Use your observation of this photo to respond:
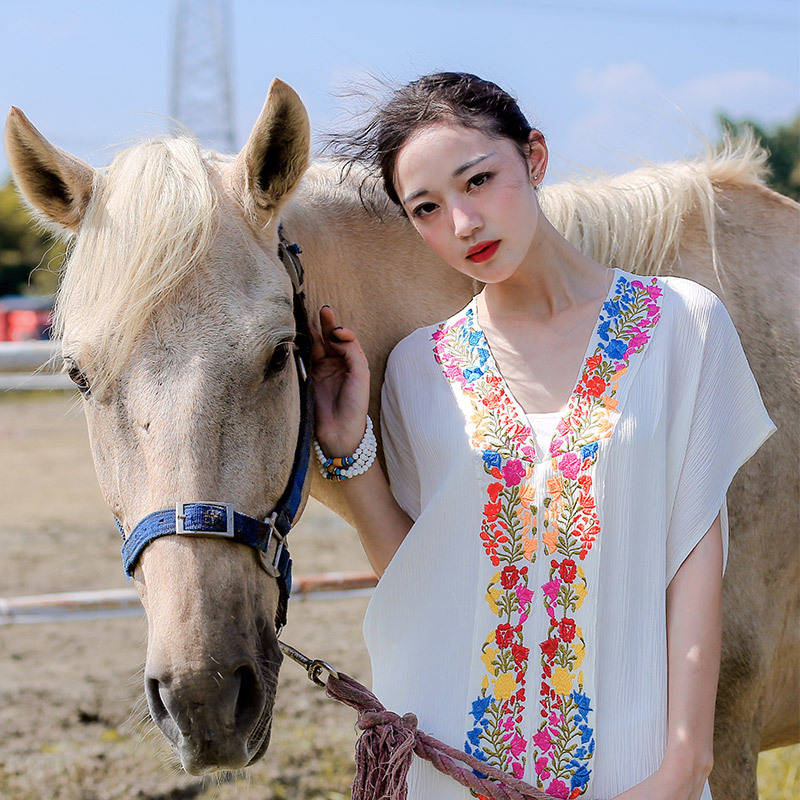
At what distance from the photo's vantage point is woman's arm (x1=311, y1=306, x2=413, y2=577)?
1.75 m

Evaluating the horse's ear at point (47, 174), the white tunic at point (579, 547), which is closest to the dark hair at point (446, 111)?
the white tunic at point (579, 547)

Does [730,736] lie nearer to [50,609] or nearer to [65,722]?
[50,609]

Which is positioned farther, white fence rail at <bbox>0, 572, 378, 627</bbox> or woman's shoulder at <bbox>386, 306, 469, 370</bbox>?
white fence rail at <bbox>0, 572, 378, 627</bbox>

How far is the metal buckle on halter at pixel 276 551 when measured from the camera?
5.10ft

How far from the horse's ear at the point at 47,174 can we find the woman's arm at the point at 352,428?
563mm

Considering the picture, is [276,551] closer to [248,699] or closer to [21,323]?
[248,699]

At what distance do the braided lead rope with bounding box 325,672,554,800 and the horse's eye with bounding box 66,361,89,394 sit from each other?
31.3 inches

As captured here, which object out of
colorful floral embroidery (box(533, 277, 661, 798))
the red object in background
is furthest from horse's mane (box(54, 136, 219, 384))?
the red object in background

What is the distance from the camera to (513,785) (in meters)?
1.39

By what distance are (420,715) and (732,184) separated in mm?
1713

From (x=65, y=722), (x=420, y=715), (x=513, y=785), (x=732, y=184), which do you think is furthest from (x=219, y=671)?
(x=65, y=722)

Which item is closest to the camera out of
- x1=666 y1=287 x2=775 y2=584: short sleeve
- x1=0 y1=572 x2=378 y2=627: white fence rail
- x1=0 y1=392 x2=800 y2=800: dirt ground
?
x1=666 y1=287 x2=775 y2=584: short sleeve

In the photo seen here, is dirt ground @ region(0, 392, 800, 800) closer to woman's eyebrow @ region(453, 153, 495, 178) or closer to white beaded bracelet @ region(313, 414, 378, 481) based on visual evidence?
white beaded bracelet @ region(313, 414, 378, 481)

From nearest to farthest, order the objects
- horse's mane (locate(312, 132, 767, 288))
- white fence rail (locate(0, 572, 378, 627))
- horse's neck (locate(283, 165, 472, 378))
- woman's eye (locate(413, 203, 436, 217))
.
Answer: woman's eye (locate(413, 203, 436, 217))
horse's neck (locate(283, 165, 472, 378))
horse's mane (locate(312, 132, 767, 288))
white fence rail (locate(0, 572, 378, 627))
